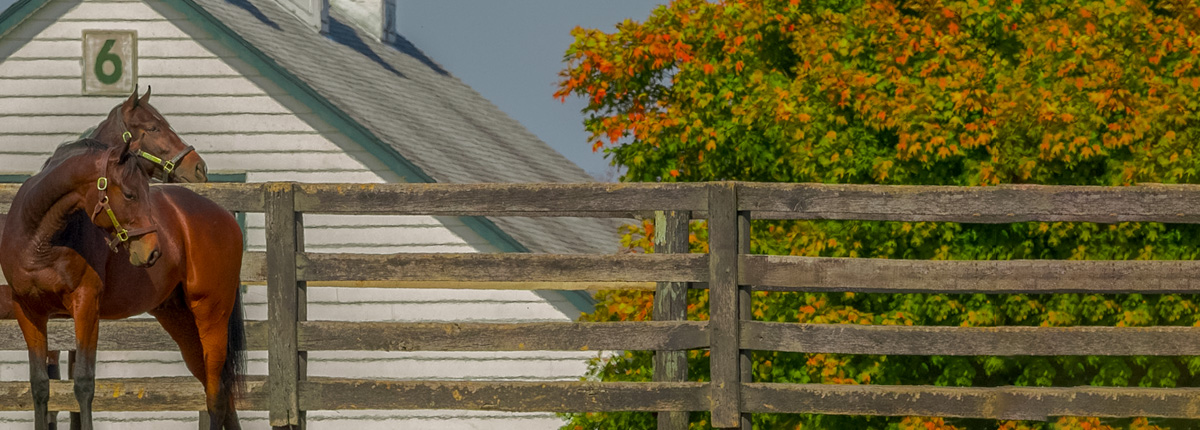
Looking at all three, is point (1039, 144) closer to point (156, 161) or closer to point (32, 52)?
point (156, 161)

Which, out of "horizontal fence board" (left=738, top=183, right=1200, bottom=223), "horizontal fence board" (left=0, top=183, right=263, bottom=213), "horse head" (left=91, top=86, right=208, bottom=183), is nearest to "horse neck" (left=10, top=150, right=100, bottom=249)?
"horse head" (left=91, top=86, right=208, bottom=183)

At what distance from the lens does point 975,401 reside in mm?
7527

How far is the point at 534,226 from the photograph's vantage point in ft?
51.7

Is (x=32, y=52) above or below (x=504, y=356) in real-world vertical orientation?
above

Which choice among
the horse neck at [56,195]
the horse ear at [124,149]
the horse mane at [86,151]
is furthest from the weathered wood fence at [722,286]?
the horse ear at [124,149]

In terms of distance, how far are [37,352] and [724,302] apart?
348cm

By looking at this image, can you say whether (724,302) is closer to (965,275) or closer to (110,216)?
(965,275)

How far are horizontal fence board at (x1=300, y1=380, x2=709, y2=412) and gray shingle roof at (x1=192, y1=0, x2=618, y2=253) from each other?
5885 mm

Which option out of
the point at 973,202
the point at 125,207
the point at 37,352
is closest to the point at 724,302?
the point at 973,202

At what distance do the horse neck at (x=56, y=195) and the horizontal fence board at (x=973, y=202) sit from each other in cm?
340

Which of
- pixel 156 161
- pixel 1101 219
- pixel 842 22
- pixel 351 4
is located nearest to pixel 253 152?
pixel 842 22

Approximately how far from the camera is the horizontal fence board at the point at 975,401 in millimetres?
7508

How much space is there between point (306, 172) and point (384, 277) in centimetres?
658

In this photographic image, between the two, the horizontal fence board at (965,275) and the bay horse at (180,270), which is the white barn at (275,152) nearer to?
the horizontal fence board at (965,275)
